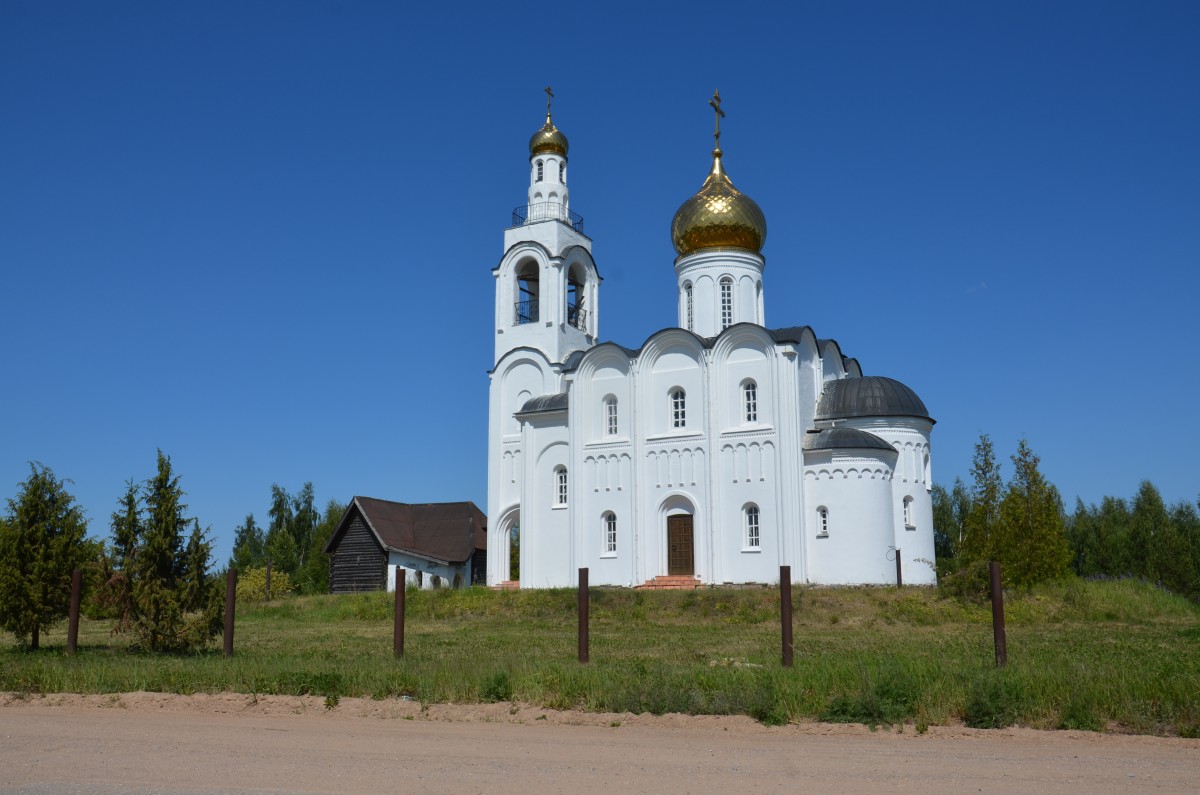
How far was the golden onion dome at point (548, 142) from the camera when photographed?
118 ft

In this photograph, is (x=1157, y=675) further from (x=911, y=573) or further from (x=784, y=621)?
(x=911, y=573)

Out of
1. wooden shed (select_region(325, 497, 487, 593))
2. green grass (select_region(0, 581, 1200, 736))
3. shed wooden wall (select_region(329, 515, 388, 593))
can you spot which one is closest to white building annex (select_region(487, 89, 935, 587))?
green grass (select_region(0, 581, 1200, 736))

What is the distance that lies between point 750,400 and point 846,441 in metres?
3.00

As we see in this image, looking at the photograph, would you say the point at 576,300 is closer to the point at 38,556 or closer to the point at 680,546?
the point at 680,546

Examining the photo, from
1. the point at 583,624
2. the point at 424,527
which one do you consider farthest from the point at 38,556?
the point at 424,527

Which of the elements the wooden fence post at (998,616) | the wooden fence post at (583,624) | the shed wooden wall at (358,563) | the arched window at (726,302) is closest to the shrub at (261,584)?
the shed wooden wall at (358,563)

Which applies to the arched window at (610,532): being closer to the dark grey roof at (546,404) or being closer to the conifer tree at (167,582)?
the dark grey roof at (546,404)

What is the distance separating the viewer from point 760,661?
1274 cm

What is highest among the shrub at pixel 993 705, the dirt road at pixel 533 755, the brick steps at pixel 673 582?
the brick steps at pixel 673 582

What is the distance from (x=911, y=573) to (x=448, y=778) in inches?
969

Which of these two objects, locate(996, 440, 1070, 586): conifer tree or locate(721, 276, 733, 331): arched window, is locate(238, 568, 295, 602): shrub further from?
locate(996, 440, 1070, 586): conifer tree

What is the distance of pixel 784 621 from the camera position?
37.9 feet

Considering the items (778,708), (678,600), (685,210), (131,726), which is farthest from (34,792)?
(685,210)

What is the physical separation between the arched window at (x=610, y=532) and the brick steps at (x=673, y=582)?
67.5 inches
